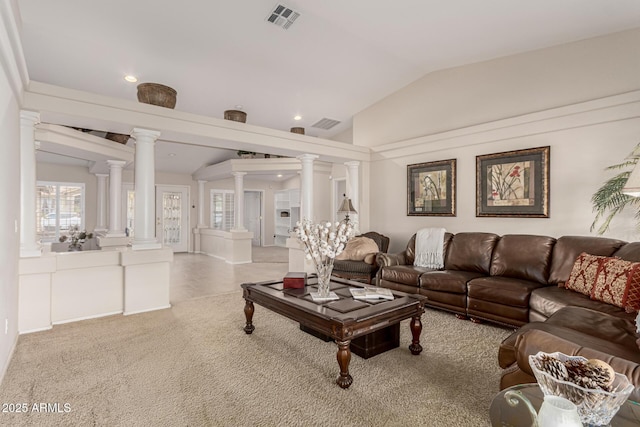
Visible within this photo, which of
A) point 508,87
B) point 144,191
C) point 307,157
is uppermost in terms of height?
point 508,87

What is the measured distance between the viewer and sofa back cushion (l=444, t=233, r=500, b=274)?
416 cm

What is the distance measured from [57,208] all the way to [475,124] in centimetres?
964

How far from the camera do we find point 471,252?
4277 millimetres

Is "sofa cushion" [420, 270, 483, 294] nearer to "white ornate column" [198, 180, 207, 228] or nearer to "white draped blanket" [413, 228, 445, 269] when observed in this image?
"white draped blanket" [413, 228, 445, 269]

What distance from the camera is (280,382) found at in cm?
237

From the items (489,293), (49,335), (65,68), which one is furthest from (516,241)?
(65,68)

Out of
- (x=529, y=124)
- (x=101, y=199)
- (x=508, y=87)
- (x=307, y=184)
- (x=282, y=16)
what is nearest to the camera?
(x=282, y=16)

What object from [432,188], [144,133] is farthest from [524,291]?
[144,133]

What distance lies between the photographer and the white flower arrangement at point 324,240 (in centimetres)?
280

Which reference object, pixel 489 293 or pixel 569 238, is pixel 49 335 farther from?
pixel 569 238

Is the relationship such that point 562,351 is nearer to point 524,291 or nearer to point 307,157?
point 524,291

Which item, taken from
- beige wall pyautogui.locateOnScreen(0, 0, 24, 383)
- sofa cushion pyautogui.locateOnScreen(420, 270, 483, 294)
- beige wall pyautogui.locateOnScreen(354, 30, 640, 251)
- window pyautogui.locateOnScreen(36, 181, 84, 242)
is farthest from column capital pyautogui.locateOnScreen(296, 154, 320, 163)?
window pyautogui.locateOnScreen(36, 181, 84, 242)

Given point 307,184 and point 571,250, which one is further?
point 307,184

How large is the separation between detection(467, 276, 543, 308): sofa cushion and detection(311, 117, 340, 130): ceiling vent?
4.49m
